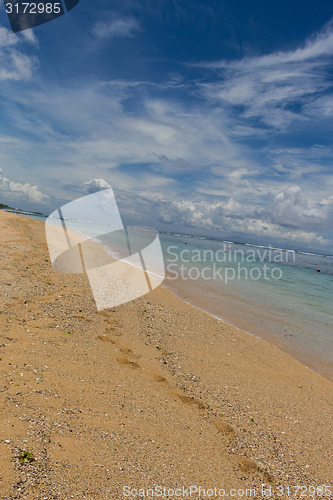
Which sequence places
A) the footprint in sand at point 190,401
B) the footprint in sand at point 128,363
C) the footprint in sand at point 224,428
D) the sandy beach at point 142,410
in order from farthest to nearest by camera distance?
the footprint in sand at point 128,363 → the footprint in sand at point 190,401 → the footprint in sand at point 224,428 → the sandy beach at point 142,410

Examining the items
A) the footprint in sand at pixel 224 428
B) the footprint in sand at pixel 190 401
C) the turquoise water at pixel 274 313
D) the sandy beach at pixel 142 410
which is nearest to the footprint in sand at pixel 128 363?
the sandy beach at pixel 142 410

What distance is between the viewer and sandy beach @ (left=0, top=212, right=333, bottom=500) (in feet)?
11.0

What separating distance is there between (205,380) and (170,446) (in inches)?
100

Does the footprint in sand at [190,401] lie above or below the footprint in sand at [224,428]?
above

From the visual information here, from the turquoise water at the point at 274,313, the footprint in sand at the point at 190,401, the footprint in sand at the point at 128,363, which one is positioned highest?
the footprint in sand at the point at 128,363

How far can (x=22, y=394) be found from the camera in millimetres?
4086

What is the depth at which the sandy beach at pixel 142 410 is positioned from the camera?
3.36 metres

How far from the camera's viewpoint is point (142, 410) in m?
4.79

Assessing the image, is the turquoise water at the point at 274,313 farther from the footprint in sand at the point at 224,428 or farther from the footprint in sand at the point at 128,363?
the footprint in sand at the point at 128,363

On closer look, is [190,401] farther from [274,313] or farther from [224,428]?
[274,313]

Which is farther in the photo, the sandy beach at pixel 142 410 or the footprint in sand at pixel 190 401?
the footprint in sand at pixel 190 401

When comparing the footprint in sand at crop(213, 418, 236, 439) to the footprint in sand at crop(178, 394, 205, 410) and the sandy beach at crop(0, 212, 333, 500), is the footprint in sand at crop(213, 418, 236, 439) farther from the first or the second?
the footprint in sand at crop(178, 394, 205, 410)

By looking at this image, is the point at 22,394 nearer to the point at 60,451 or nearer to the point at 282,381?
the point at 60,451

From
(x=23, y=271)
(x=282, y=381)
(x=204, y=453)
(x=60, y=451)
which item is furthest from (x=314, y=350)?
(x=23, y=271)
